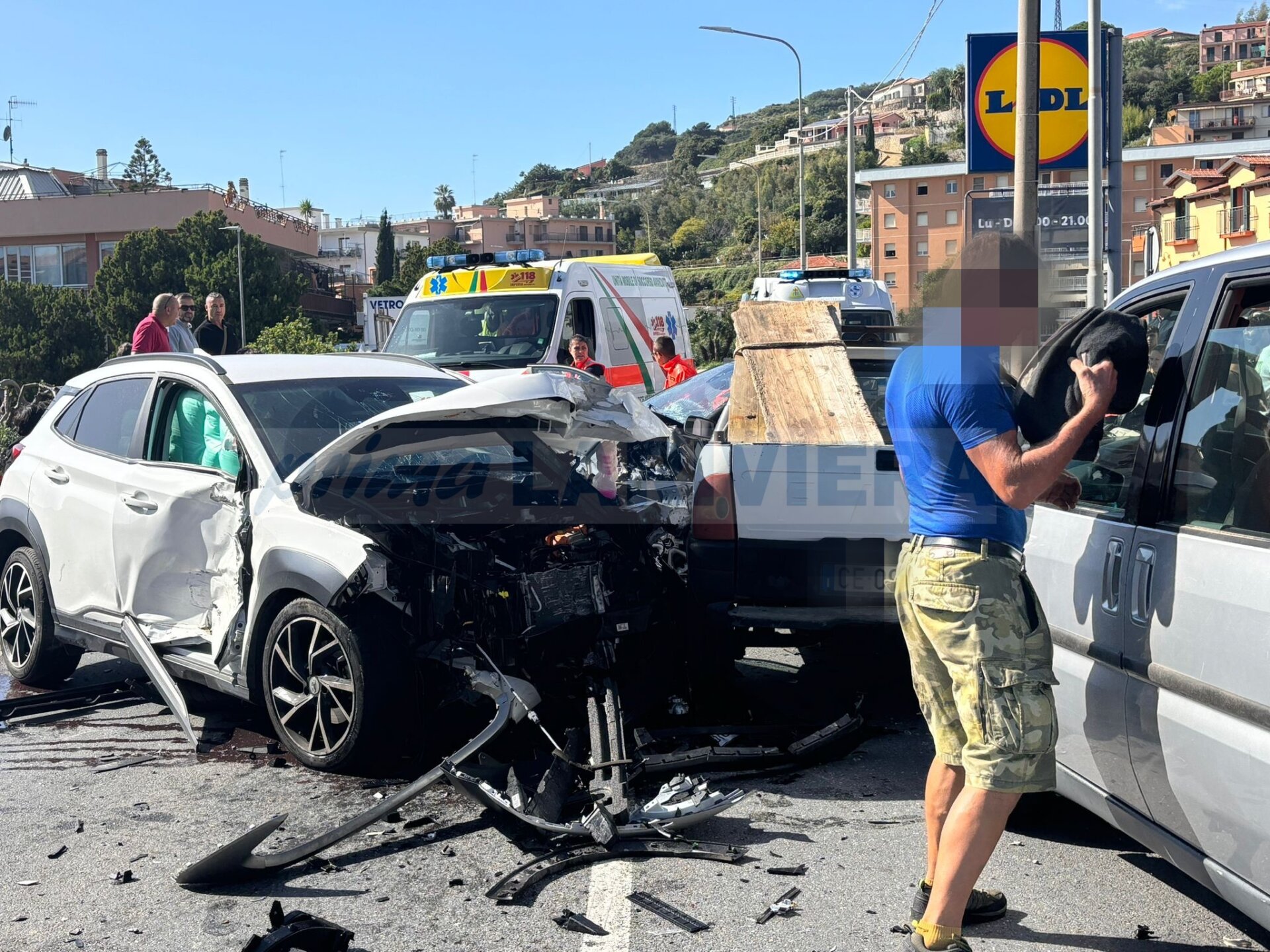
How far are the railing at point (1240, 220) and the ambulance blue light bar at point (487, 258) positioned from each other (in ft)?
113

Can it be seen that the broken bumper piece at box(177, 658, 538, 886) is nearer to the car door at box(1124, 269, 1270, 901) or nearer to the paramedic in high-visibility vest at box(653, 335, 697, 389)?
the car door at box(1124, 269, 1270, 901)

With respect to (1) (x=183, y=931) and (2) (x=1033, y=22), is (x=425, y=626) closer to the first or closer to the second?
(1) (x=183, y=931)

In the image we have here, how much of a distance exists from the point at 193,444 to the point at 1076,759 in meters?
4.08

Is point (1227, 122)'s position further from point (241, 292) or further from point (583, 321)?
point (583, 321)

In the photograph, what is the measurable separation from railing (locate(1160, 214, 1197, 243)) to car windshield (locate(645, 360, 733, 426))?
44.8m

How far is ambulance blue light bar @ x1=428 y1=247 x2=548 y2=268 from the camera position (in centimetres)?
1433

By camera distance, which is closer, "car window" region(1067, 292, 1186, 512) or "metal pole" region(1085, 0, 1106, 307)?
"car window" region(1067, 292, 1186, 512)

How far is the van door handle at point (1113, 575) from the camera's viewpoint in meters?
3.36

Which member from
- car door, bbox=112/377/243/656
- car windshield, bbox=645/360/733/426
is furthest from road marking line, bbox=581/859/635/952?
car windshield, bbox=645/360/733/426

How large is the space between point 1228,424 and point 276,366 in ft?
14.1

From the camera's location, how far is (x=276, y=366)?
5.97 m

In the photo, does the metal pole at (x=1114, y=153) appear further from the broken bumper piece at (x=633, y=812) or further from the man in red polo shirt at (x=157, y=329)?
the broken bumper piece at (x=633, y=812)

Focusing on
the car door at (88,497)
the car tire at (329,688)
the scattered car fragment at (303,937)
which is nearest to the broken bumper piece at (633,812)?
the car tire at (329,688)

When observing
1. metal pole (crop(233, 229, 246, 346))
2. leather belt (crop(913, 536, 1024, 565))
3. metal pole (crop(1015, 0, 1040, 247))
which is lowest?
Result: leather belt (crop(913, 536, 1024, 565))
